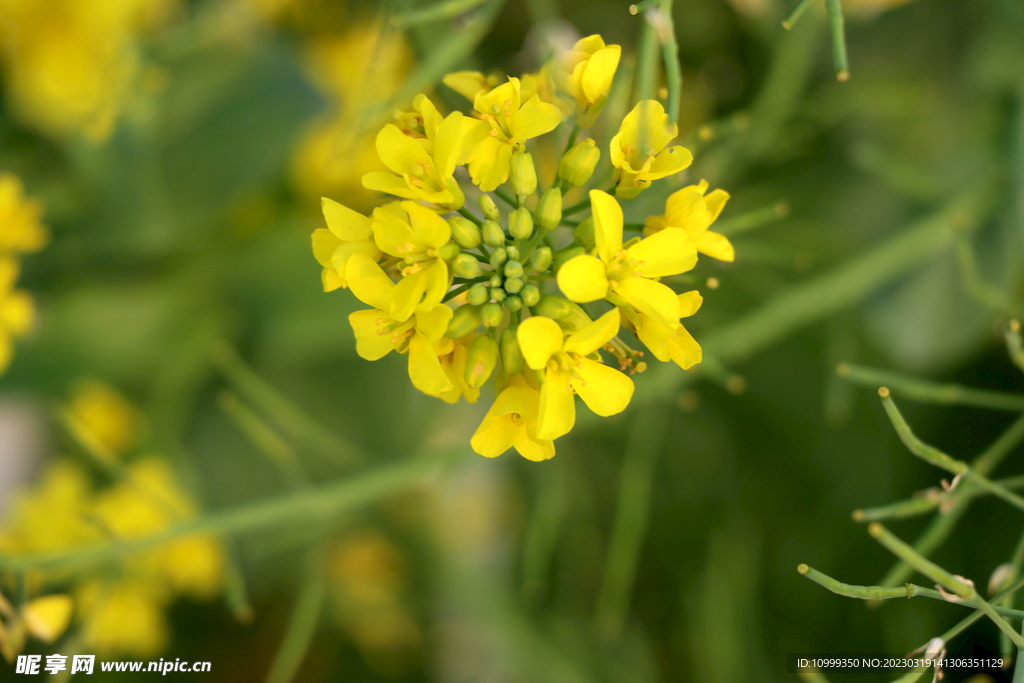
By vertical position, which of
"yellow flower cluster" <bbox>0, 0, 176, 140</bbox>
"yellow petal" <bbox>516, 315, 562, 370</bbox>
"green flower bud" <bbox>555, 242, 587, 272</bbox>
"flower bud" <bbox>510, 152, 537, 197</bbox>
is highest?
"yellow flower cluster" <bbox>0, 0, 176, 140</bbox>

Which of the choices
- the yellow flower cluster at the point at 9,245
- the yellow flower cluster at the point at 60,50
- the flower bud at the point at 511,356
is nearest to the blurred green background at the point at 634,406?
the yellow flower cluster at the point at 60,50

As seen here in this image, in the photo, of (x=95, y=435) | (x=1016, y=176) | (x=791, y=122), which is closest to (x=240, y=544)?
(x=95, y=435)

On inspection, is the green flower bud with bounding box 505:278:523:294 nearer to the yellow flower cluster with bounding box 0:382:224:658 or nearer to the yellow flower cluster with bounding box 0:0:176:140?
the yellow flower cluster with bounding box 0:382:224:658

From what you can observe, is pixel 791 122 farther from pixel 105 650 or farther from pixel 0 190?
pixel 105 650

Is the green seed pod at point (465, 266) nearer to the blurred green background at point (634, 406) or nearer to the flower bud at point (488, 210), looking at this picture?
the flower bud at point (488, 210)

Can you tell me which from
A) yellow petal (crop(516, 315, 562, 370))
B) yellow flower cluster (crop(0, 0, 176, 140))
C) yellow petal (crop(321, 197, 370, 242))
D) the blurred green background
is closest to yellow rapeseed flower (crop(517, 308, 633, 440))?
yellow petal (crop(516, 315, 562, 370))
